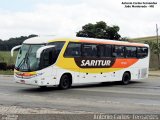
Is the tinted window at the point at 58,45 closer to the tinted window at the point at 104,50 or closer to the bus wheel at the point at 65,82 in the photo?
the bus wheel at the point at 65,82

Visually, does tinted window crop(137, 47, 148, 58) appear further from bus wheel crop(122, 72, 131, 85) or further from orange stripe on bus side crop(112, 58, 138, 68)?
bus wheel crop(122, 72, 131, 85)

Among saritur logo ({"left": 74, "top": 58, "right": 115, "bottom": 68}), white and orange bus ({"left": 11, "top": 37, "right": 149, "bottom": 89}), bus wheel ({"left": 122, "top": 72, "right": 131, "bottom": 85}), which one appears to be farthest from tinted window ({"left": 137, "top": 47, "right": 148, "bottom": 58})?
saritur logo ({"left": 74, "top": 58, "right": 115, "bottom": 68})

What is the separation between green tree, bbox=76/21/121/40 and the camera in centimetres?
5981

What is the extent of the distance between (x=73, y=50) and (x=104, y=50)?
123 inches

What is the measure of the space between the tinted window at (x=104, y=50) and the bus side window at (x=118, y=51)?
1.62 ft

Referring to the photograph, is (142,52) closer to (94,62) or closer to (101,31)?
(94,62)

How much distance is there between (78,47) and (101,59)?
2.38m

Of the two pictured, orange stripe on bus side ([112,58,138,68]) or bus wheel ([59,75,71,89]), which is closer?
bus wheel ([59,75,71,89])

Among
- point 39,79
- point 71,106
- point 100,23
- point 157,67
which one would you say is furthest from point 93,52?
point 100,23

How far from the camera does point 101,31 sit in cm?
6044

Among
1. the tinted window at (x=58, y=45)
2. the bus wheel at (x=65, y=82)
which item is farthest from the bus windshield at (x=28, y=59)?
the bus wheel at (x=65, y=82)

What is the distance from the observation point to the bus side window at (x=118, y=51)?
26.6m

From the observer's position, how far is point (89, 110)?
13773mm

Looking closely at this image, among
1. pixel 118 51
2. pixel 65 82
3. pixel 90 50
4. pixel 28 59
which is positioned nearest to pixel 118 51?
pixel 118 51
